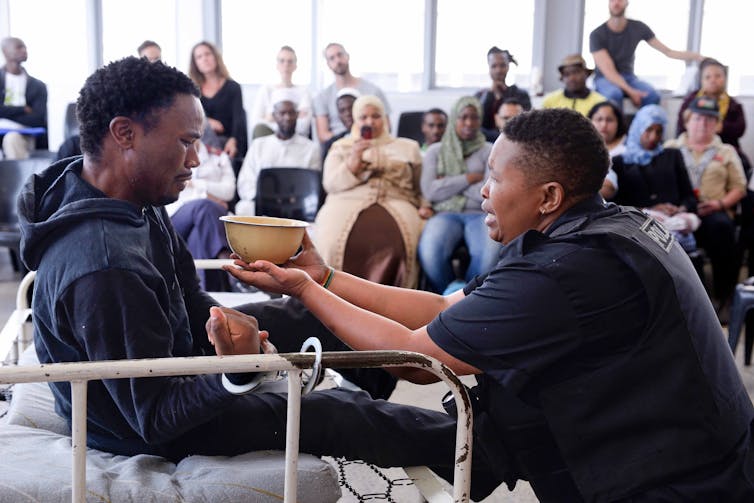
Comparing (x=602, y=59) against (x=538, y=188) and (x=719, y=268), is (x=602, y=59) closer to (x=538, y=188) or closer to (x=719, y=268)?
(x=719, y=268)

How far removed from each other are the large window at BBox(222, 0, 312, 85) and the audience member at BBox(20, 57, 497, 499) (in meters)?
6.73

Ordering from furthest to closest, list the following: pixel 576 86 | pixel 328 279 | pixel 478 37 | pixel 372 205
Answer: pixel 478 37 → pixel 576 86 → pixel 372 205 → pixel 328 279

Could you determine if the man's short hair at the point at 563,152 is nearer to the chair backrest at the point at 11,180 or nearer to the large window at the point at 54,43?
the chair backrest at the point at 11,180

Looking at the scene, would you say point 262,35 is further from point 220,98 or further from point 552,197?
point 552,197

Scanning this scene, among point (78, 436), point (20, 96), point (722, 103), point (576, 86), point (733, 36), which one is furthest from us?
point (733, 36)

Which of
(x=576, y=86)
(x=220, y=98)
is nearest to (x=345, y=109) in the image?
(x=220, y=98)

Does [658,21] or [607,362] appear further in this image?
[658,21]

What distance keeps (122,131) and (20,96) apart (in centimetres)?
621

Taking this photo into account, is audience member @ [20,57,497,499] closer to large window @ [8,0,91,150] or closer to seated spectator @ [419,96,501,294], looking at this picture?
seated spectator @ [419,96,501,294]

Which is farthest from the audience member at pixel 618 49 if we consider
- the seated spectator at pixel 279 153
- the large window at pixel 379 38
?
the seated spectator at pixel 279 153

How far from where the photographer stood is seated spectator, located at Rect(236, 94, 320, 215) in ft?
17.3

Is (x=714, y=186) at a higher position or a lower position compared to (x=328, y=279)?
lower

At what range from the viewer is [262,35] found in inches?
326

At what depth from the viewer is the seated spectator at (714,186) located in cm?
509
